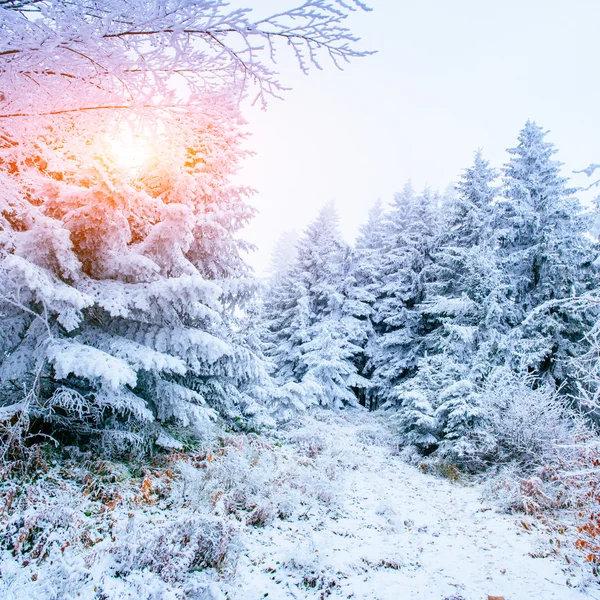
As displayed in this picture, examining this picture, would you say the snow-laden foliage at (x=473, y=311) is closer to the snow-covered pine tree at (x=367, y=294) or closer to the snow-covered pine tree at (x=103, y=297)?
the snow-covered pine tree at (x=367, y=294)

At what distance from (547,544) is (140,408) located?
7563 mm

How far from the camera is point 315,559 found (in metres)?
5.12

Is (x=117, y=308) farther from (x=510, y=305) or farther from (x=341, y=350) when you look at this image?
(x=510, y=305)

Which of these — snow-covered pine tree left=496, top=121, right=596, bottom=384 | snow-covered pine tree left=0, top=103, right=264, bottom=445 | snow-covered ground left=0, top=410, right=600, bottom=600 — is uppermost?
snow-covered pine tree left=496, top=121, right=596, bottom=384

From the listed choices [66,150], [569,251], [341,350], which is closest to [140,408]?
[66,150]

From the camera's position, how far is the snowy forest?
308cm

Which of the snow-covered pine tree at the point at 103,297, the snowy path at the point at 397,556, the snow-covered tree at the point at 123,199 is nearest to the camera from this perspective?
the snow-covered tree at the point at 123,199

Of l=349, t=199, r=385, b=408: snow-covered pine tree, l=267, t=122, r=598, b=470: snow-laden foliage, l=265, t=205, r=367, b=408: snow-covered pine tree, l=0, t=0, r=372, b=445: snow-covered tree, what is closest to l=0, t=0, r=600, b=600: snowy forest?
l=0, t=0, r=372, b=445: snow-covered tree

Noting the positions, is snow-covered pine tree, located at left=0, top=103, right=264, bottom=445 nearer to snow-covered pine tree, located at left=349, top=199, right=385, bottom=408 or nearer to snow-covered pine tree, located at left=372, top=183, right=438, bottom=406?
snow-covered pine tree, located at left=372, top=183, right=438, bottom=406

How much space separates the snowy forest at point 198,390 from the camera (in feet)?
10.1

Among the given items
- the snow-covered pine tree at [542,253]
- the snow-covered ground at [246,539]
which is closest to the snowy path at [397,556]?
the snow-covered ground at [246,539]

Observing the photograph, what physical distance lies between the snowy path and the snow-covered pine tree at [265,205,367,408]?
10.2m

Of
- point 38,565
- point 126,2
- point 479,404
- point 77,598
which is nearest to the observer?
point 126,2

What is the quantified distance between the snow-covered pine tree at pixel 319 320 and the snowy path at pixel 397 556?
10.2 meters
